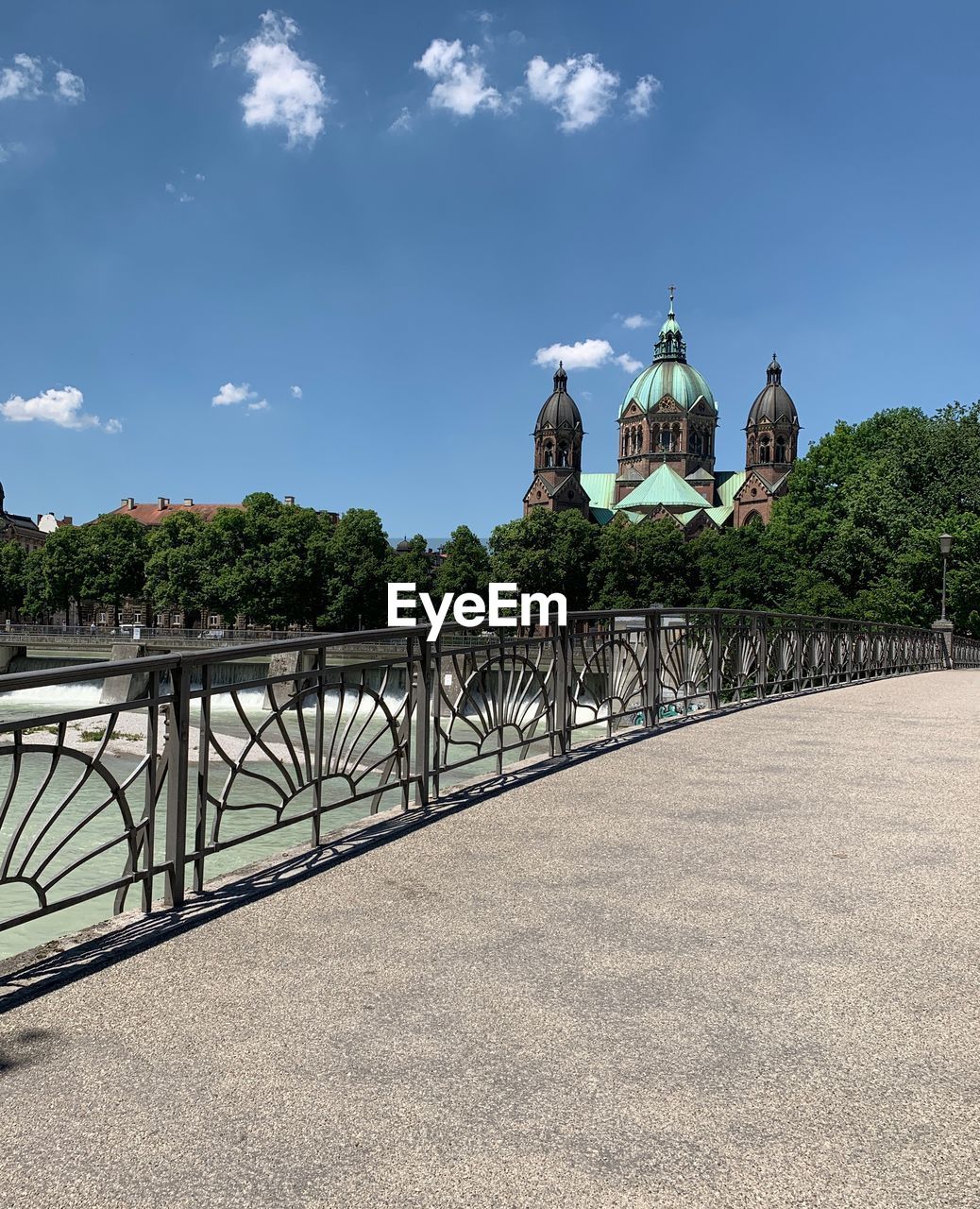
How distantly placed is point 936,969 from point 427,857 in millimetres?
2429

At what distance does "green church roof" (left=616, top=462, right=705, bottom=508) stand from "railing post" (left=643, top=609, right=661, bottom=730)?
9154 centimetres

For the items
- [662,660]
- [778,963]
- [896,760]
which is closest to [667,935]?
[778,963]

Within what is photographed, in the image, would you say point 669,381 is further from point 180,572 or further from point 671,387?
point 180,572

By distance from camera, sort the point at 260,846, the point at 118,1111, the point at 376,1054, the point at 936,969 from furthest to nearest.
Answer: the point at 260,846 < the point at 936,969 < the point at 376,1054 < the point at 118,1111

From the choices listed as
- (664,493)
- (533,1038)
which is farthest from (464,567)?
(533,1038)

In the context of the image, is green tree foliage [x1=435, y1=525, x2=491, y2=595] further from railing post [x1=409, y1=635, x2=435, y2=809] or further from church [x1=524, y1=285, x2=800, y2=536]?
railing post [x1=409, y1=635, x2=435, y2=809]

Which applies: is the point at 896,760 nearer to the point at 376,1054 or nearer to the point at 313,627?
the point at 376,1054

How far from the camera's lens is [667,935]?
3.90 m

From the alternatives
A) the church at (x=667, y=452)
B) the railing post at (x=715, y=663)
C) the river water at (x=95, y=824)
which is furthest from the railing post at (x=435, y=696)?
the church at (x=667, y=452)

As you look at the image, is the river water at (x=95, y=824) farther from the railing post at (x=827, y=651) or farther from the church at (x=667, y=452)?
the church at (x=667, y=452)

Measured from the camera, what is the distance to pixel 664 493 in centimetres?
10150

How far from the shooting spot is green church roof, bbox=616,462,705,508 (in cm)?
10056

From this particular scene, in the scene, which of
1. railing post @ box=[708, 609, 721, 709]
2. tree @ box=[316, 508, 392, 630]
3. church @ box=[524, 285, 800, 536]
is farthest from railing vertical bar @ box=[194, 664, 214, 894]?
church @ box=[524, 285, 800, 536]

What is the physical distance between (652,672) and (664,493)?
94195 millimetres
